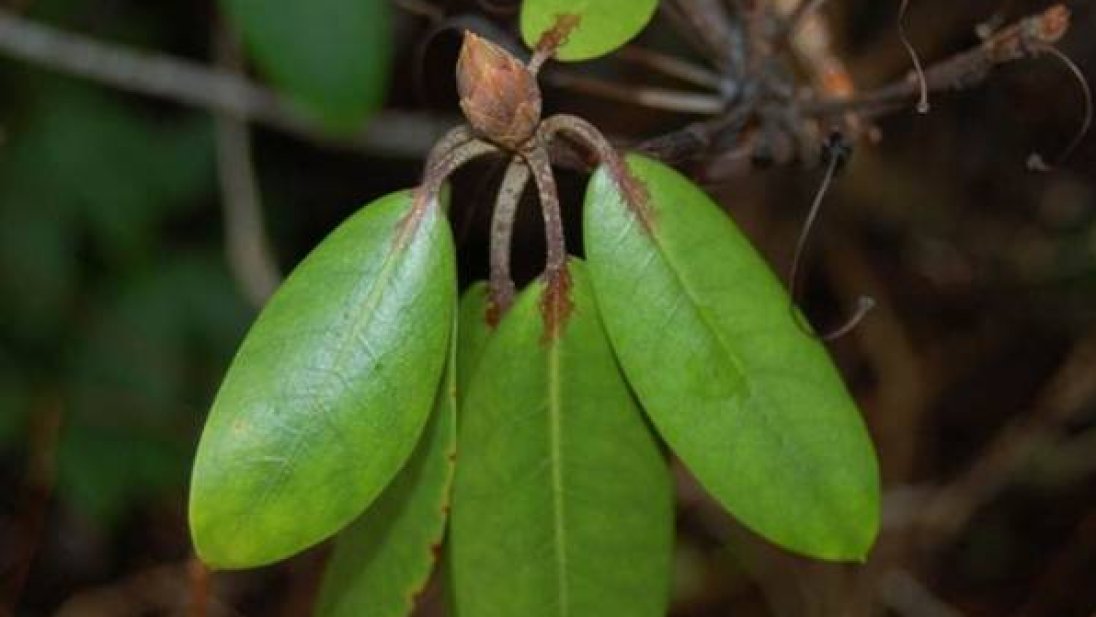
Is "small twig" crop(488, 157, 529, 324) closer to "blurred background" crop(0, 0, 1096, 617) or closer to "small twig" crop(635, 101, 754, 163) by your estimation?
"small twig" crop(635, 101, 754, 163)

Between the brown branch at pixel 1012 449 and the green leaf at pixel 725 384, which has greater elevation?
the green leaf at pixel 725 384

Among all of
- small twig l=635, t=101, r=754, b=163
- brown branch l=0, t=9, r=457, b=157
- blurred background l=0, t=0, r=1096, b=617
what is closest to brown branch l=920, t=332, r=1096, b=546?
blurred background l=0, t=0, r=1096, b=617

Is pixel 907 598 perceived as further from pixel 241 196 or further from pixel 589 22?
pixel 589 22

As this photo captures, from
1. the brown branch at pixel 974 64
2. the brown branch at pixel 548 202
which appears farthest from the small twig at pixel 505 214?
the brown branch at pixel 974 64

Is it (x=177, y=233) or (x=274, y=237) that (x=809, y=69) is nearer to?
(x=274, y=237)

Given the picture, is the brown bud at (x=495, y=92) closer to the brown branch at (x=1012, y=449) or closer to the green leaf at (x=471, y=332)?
the green leaf at (x=471, y=332)
